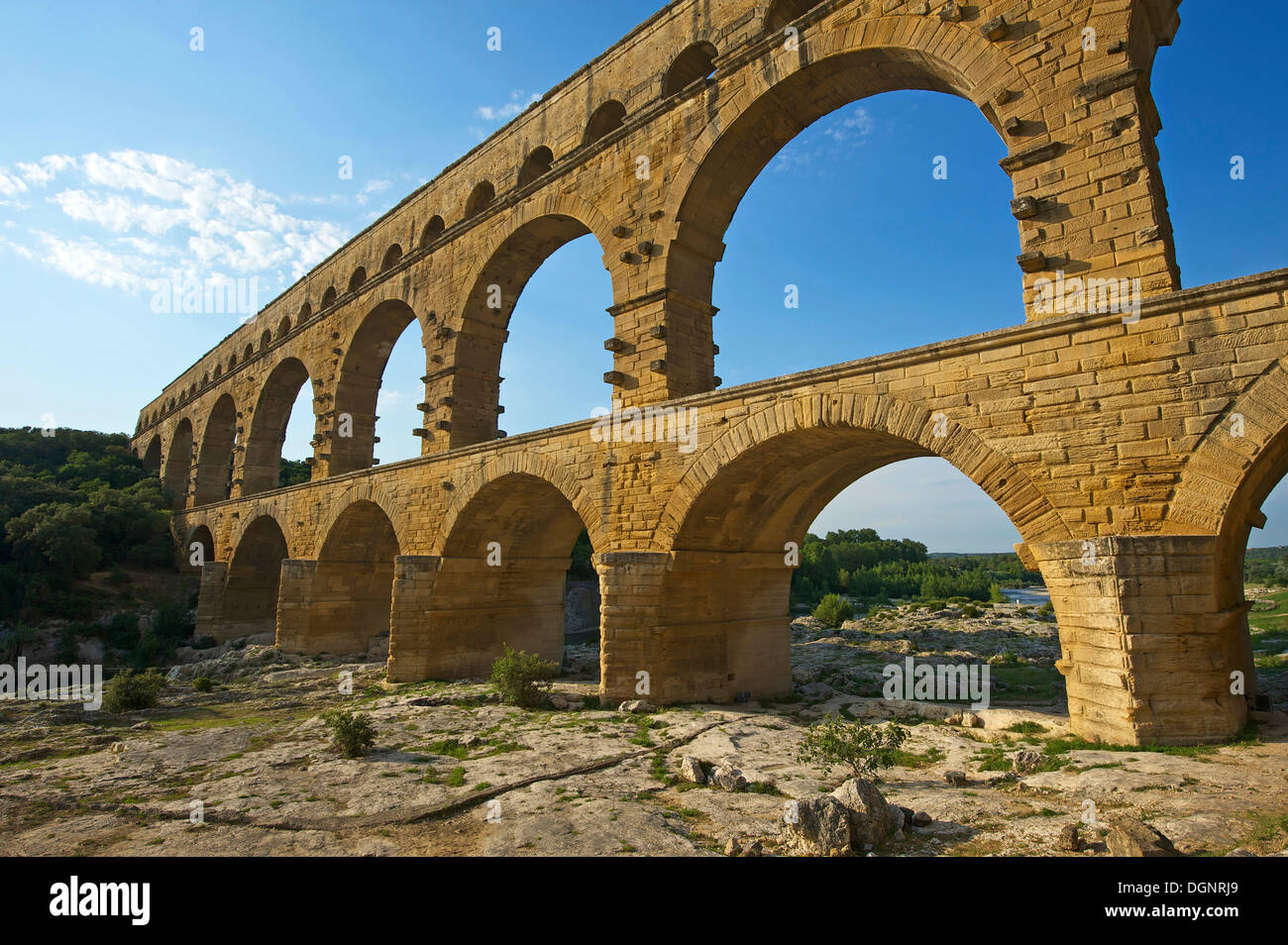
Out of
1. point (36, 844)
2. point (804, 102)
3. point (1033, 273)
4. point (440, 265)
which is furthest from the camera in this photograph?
point (440, 265)

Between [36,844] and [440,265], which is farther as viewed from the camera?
[440,265]

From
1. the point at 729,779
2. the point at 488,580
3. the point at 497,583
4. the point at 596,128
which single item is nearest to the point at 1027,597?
the point at 497,583

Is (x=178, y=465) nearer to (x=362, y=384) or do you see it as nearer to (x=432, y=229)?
(x=362, y=384)

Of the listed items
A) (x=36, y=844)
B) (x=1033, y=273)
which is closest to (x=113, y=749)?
(x=36, y=844)

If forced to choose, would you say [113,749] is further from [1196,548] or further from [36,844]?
[1196,548]

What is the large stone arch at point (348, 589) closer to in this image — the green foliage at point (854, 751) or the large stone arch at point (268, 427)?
the large stone arch at point (268, 427)

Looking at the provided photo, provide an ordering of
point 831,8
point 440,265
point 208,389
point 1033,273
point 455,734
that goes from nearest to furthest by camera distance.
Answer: point 1033,273, point 455,734, point 831,8, point 440,265, point 208,389

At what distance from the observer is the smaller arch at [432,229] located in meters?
17.4

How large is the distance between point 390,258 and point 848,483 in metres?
15.0

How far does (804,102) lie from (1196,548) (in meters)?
8.15

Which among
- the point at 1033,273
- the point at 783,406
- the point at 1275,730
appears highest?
the point at 1033,273

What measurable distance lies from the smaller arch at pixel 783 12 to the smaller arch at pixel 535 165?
19.4ft

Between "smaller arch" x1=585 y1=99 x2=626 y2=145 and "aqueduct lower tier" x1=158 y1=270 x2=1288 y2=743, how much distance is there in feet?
22.0

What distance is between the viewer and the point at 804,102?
1005cm
